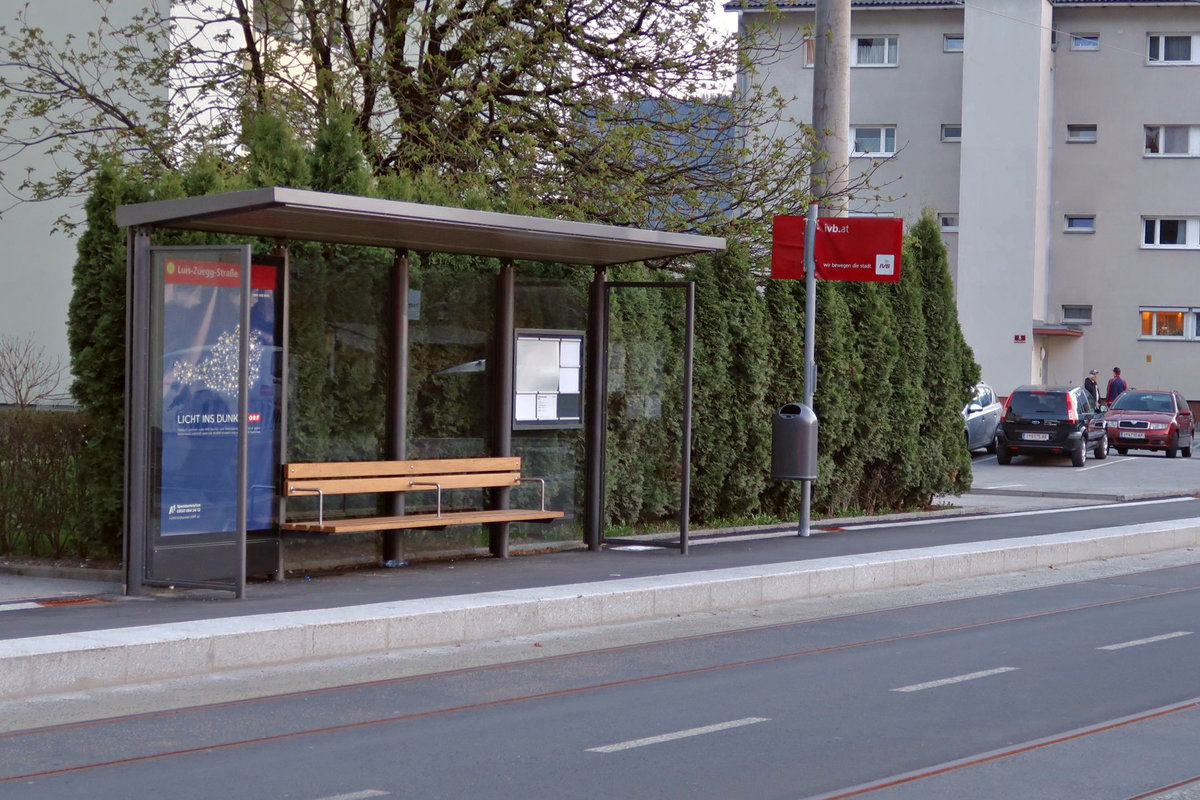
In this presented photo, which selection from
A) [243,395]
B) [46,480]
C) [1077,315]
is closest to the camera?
[243,395]

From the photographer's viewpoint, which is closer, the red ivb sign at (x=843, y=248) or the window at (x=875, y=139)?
the red ivb sign at (x=843, y=248)

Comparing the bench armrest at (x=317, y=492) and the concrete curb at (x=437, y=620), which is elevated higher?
the bench armrest at (x=317, y=492)

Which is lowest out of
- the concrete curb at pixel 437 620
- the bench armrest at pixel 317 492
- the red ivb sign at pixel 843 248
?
the concrete curb at pixel 437 620

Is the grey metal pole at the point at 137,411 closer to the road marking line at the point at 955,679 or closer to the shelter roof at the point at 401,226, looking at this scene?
the shelter roof at the point at 401,226

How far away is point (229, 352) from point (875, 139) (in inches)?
1705

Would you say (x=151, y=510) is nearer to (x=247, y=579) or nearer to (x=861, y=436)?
(x=247, y=579)

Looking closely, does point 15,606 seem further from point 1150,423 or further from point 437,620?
point 1150,423

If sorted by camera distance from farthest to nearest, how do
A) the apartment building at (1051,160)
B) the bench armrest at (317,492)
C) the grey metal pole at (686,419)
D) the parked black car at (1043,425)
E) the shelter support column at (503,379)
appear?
the apartment building at (1051,160), the parked black car at (1043,425), the grey metal pole at (686,419), the shelter support column at (503,379), the bench armrest at (317,492)

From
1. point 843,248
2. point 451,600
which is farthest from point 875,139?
point 451,600

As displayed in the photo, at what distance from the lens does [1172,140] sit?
50.0m

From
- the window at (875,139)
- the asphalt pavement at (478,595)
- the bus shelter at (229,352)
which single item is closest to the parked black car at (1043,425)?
the asphalt pavement at (478,595)

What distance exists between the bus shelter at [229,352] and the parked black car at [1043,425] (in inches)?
861

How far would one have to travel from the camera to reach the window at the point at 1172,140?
163 ft

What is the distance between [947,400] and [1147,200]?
33.5 m
